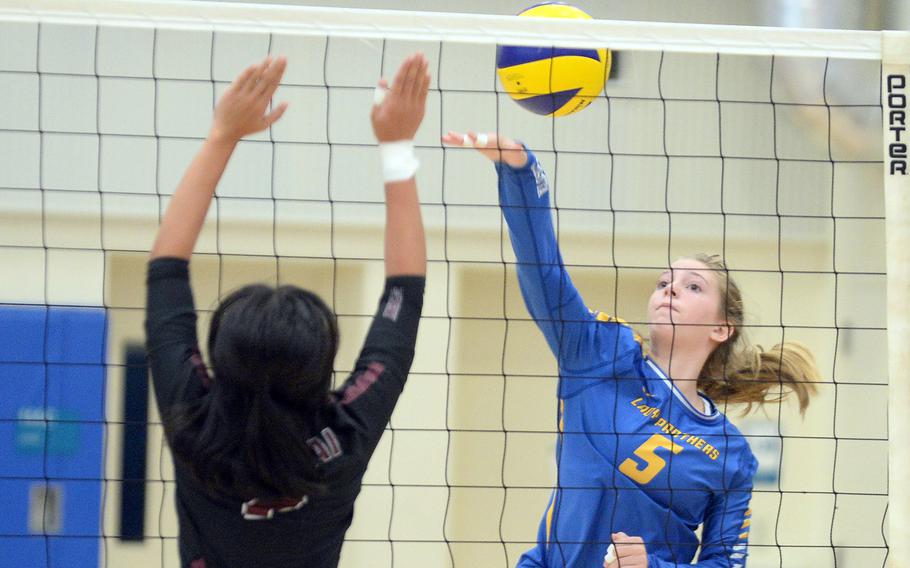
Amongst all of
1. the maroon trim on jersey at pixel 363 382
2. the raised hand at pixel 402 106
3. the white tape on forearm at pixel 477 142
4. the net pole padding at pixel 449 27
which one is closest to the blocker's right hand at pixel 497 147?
the white tape on forearm at pixel 477 142

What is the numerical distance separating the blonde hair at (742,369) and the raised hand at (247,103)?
148 cm

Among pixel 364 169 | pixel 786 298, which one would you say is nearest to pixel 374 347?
pixel 364 169

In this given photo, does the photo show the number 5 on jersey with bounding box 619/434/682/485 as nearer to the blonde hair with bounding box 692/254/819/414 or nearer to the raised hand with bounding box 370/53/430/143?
the blonde hair with bounding box 692/254/819/414

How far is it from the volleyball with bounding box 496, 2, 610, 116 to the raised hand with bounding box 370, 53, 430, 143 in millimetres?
892

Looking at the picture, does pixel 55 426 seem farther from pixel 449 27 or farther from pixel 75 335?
pixel 449 27

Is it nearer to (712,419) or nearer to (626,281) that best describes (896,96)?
(712,419)

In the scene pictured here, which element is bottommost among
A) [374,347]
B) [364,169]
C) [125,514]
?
[125,514]

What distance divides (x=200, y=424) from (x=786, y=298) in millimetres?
6635

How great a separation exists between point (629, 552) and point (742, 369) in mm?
748

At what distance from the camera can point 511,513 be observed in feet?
25.8

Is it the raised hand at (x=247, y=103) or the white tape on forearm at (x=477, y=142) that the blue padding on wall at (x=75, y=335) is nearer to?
the white tape on forearm at (x=477, y=142)

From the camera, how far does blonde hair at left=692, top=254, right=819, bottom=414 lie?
10.4 feet

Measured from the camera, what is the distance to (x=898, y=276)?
2797mm

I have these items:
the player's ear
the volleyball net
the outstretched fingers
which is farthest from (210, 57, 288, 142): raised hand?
the volleyball net
